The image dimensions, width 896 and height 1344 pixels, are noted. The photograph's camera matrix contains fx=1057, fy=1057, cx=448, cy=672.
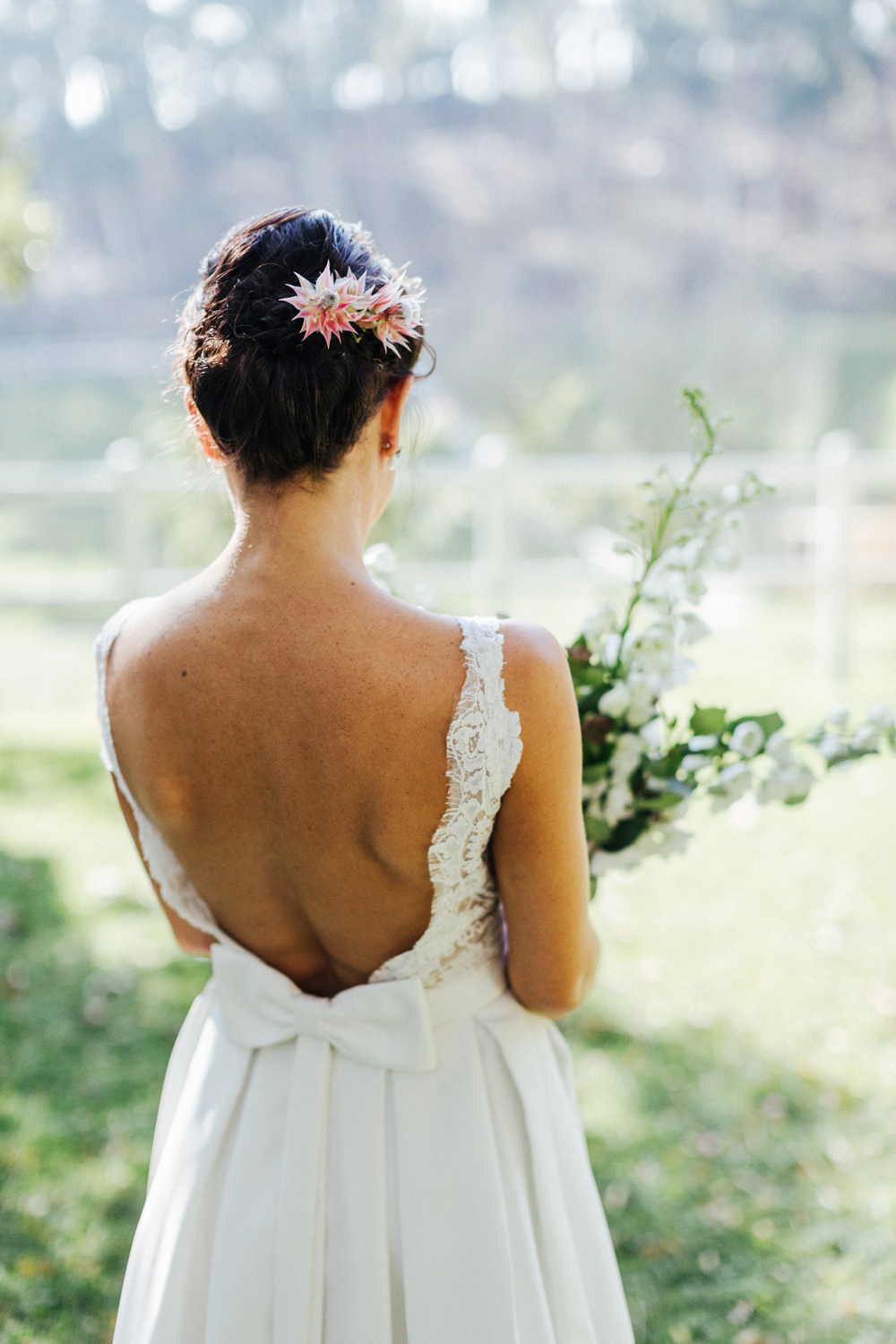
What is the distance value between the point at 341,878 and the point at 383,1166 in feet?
1.19

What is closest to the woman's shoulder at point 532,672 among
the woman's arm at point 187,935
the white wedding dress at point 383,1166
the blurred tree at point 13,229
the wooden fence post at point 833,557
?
the white wedding dress at point 383,1166

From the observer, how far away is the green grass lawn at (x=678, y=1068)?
2.36m

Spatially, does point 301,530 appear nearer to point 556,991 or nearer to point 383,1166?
point 556,991

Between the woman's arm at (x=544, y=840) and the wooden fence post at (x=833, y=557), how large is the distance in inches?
246

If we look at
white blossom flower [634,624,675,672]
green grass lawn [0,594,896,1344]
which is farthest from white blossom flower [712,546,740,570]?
green grass lawn [0,594,896,1344]

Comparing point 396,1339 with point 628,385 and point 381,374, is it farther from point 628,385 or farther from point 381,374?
point 628,385

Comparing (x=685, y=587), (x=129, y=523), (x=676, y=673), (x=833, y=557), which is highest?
(x=685, y=587)

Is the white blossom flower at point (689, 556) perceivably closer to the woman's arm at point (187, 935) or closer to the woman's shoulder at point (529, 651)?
the woman's shoulder at point (529, 651)

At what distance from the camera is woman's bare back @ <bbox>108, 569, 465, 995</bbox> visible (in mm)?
1049

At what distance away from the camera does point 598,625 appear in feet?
4.60

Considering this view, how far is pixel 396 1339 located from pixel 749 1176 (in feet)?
5.88

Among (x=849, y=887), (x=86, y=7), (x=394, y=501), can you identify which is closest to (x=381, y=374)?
(x=849, y=887)

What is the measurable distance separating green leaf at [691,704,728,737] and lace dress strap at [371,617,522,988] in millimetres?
360

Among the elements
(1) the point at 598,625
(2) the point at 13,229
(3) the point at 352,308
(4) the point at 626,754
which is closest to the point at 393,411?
(3) the point at 352,308
